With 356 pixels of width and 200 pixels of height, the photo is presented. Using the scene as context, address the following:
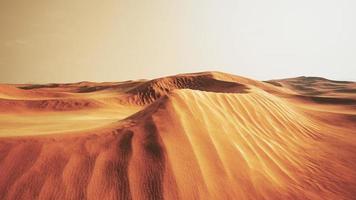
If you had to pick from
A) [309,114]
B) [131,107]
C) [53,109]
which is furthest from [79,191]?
[131,107]

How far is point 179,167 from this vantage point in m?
3.49

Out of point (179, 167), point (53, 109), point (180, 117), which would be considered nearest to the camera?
point (179, 167)

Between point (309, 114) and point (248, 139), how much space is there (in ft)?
15.5

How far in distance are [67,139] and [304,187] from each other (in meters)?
3.43

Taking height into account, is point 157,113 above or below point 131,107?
above

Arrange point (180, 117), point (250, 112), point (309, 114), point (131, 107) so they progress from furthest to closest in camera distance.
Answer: point (131, 107) → point (309, 114) → point (250, 112) → point (180, 117)

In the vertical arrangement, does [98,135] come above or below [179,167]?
above

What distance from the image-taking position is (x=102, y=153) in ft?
12.1

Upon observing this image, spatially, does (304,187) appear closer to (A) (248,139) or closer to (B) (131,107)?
(A) (248,139)

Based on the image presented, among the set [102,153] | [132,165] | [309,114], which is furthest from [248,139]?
[309,114]

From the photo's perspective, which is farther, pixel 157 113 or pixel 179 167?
pixel 157 113

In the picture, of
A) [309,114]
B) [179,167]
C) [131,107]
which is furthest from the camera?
[131,107]

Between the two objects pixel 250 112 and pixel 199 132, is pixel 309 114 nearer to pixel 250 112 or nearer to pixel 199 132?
pixel 250 112

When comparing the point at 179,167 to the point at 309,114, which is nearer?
the point at 179,167
